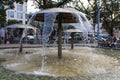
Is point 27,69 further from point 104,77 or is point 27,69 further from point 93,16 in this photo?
point 93,16

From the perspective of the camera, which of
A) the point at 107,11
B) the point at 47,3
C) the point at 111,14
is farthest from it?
the point at 107,11

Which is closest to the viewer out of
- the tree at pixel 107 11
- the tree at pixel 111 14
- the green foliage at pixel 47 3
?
the green foliage at pixel 47 3

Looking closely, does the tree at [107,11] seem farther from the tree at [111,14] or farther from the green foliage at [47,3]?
the green foliage at [47,3]

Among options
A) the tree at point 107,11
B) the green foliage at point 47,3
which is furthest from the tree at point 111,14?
the green foliage at point 47,3

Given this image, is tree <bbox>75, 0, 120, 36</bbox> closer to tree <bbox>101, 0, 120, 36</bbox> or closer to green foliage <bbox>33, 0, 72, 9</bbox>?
tree <bbox>101, 0, 120, 36</bbox>

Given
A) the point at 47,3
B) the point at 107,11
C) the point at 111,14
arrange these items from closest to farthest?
the point at 47,3 → the point at 111,14 → the point at 107,11

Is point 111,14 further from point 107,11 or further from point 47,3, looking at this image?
point 47,3

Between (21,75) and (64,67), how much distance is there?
8.88ft

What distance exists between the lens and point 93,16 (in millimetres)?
36875

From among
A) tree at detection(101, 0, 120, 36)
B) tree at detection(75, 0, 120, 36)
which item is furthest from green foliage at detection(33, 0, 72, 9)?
tree at detection(101, 0, 120, 36)

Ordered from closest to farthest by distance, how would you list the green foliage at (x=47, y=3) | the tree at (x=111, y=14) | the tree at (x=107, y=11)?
the green foliage at (x=47, y=3), the tree at (x=111, y=14), the tree at (x=107, y=11)

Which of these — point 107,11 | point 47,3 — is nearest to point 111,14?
point 107,11

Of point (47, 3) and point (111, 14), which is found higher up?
point (47, 3)

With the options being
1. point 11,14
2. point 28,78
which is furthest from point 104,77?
point 11,14
